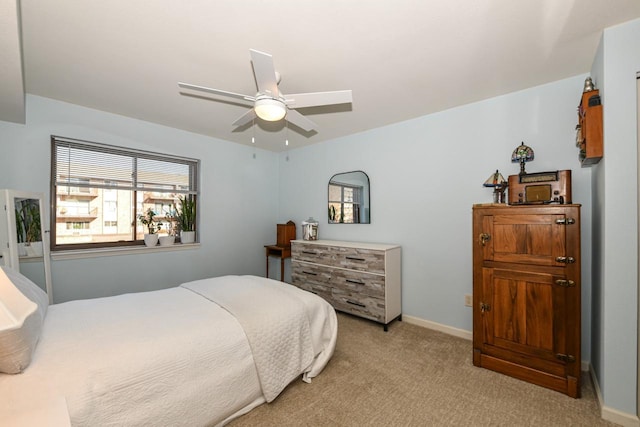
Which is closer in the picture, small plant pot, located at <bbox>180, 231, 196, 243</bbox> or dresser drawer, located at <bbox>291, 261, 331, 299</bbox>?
dresser drawer, located at <bbox>291, 261, 331, 299</bbox>

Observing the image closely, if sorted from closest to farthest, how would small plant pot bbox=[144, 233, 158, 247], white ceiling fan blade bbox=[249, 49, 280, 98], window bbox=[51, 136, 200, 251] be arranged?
white ceiling fan blade bbox=[249, 49, 280, 98] < window bbox=[51, 136, 200, 251] < small plant pot bbox=[144, 233, 158, 247]

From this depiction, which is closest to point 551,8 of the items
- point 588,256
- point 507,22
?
point 507,22

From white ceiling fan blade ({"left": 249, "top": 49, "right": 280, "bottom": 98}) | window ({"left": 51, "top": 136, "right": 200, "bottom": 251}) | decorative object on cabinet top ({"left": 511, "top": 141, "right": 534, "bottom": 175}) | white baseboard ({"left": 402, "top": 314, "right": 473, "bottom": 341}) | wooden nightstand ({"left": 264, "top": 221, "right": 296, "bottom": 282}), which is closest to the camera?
white ceiling fan blade ({"left": 249, "top": 49, "right": 280, "bottom": 98})

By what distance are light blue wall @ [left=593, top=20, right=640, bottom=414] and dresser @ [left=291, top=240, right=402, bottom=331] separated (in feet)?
5.32

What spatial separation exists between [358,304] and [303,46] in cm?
259

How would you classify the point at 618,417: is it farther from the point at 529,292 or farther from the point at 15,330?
the point at 15,330

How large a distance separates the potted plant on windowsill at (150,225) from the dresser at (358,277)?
75.9 inches

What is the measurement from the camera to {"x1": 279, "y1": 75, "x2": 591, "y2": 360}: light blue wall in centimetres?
226

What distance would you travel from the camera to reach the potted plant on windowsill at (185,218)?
363 cm

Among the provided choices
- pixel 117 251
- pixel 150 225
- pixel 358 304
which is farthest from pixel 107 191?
pixel 358 304

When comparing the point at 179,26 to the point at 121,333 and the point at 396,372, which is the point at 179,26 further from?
the point at 396,372

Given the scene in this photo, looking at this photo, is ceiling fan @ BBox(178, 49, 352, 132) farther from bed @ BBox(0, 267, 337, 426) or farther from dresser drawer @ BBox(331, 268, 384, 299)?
dresser drawer @ BBox(331, 268, 384, 299)

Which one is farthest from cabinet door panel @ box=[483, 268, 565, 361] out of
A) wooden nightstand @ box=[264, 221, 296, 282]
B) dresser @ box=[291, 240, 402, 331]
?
wooden nightstand @ box=[264, 221, 296, 282]

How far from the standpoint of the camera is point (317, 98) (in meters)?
1.93
